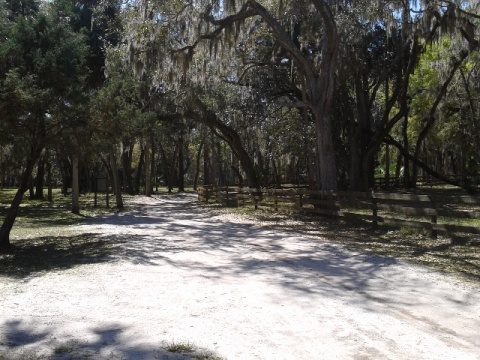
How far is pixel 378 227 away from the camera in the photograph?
45.5 feet

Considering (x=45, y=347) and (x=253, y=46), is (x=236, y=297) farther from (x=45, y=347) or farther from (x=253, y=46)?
(x=253, y=46)

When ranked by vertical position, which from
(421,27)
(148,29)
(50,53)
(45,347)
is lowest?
(45,347)

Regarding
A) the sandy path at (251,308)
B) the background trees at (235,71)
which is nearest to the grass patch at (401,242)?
the sandy path at (251,308)

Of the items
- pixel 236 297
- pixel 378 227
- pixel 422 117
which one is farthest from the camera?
pixel 422 117

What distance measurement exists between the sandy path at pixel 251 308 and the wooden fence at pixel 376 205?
2.49m

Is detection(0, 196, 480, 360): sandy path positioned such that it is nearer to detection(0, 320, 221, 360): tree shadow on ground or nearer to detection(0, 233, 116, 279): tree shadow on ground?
detection(0, 320, 221, 360): tree shadow on ground

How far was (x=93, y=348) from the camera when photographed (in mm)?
4832

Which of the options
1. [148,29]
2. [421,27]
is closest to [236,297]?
[148,29]

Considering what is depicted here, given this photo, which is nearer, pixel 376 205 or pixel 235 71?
pixel 376 205

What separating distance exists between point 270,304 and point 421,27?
18.9 meters

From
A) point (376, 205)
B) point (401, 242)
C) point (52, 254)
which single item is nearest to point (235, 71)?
point (376, 205)

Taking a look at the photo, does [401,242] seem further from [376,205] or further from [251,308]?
[251,308]

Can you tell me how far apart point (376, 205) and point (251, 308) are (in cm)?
828

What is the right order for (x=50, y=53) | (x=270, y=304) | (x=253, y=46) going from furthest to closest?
(x=253, y=46) → (x=50, y=53) → (x=270, y=304)
